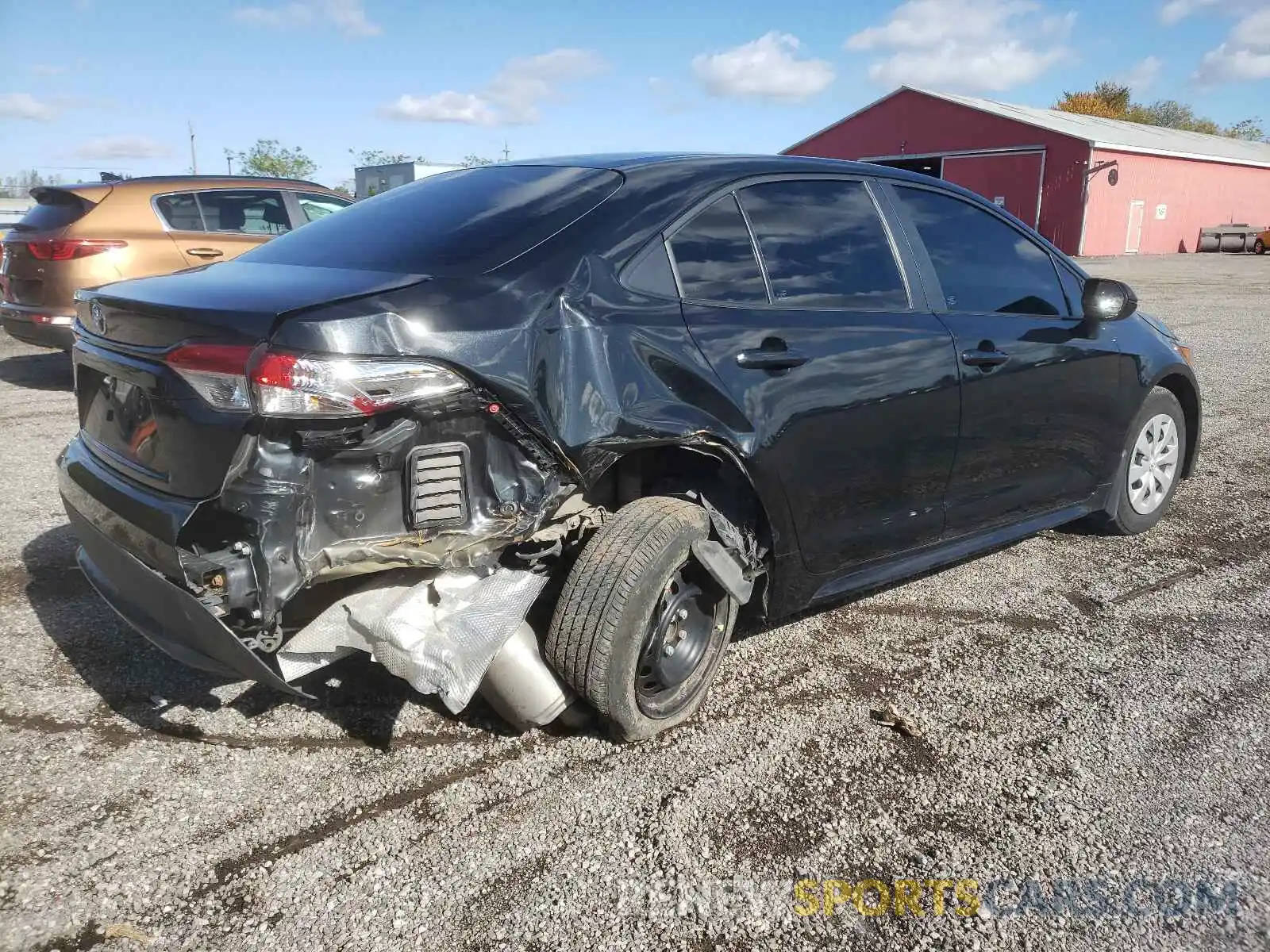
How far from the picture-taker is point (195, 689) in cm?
330

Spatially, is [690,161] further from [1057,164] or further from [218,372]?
[1057,164]

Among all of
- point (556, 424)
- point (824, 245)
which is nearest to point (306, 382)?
point (556, 424)

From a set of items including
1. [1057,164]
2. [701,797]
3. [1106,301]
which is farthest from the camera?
[1057,164]

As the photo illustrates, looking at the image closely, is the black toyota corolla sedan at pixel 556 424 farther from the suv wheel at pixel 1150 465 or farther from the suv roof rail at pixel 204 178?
the suv roof rail at pixel 204 178

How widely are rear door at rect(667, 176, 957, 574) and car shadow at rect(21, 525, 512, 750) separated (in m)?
1.34

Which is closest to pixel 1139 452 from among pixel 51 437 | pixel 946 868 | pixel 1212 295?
pixel 946 868

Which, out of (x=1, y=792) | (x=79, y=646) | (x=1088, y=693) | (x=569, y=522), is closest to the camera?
(x=1, y=792)

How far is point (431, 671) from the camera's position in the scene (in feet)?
8.18

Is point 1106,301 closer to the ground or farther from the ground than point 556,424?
farther from the ground

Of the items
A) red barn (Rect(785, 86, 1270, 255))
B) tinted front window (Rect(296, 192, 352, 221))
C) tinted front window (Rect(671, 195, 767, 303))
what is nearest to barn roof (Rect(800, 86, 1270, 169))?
red barn (Rect(785, 86, 1270, 255))

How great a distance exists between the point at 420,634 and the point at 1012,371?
2.59 metres

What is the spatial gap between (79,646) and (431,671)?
1886mm

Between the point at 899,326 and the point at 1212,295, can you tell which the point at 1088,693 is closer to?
the point at 899,326

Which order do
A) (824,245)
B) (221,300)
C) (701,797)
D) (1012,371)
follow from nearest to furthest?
(221,300), (701,797), (824,245), (1012,371)
